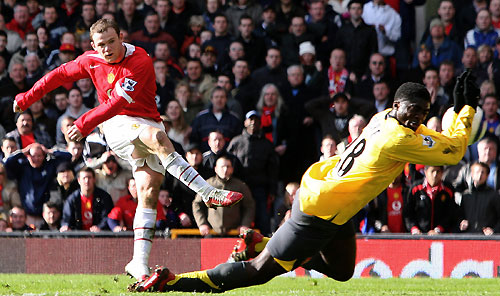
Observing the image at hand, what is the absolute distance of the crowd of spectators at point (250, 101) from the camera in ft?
38.5

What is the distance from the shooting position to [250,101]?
14000 mm

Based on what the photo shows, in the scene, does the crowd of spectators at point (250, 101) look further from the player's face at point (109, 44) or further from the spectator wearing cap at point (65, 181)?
the player's face at point (109, 44)

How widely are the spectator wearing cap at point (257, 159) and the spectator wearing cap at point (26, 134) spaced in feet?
9.43

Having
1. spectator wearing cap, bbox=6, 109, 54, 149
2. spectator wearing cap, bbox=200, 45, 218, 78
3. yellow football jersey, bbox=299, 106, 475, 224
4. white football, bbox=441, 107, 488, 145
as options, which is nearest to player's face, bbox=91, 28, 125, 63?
yellow football jersey, bbox=299, 106, 475, 224

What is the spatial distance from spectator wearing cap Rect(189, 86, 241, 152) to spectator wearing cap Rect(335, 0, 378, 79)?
7.42ft

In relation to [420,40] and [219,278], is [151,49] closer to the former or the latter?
[420,40]

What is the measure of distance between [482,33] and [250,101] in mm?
3747

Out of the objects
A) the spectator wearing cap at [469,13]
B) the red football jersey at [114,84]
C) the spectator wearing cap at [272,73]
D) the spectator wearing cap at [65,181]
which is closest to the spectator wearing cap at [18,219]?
the spectator wearing cap at [65,181]

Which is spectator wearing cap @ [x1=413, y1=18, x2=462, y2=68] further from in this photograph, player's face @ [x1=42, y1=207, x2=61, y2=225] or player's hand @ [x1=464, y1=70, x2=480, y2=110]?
player's hand @ [x1=464, y1=70, x2=480, y2=110]

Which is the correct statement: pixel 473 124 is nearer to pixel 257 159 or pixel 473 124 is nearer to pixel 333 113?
pixel 257 159

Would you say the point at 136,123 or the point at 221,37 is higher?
the point at 221,37

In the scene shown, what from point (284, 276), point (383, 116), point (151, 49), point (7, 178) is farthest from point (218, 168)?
point (383, 116)

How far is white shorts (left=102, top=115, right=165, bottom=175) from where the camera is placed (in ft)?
27.0

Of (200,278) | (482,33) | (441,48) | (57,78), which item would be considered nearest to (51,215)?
(57,78)
